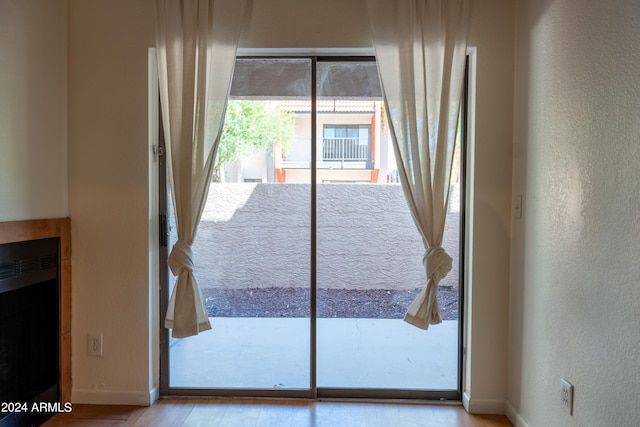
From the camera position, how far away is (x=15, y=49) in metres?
1.89

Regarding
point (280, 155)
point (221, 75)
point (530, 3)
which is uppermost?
point (530, 3)

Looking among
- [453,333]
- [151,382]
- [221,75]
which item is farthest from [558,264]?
[151,382]

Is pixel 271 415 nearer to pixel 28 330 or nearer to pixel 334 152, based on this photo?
pixel 28 330

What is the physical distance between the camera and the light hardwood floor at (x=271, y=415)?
6.73 feet

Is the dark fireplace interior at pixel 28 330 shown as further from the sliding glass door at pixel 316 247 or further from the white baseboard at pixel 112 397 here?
the sliding glass door at pixel 316 247

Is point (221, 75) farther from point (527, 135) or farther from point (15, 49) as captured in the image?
point (527, 135)

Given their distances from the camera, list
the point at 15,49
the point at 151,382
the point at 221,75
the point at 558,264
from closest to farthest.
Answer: the point at 558,264 → the point at 15,49 → the point at 221,75 → the point at 151,382

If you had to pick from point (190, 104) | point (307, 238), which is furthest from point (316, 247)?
point (190, 104)

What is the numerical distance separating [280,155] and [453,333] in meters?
1.48

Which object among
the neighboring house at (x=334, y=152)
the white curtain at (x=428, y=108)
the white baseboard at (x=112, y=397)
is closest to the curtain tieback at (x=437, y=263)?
the white curtain at (x=428, y=108)

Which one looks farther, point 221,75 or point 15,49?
point 221,75

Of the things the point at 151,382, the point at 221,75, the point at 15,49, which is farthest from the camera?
the point at 151,382

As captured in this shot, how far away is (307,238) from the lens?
2.32 metres

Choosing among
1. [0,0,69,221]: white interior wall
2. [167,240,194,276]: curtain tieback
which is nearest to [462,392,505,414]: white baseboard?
[167,240,194,276]: curtain tieback
